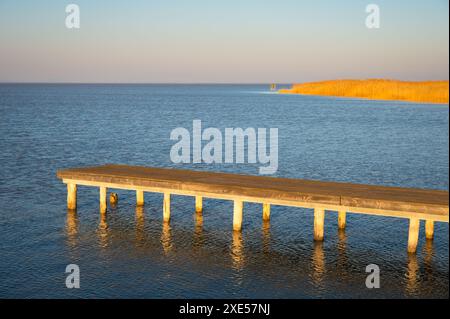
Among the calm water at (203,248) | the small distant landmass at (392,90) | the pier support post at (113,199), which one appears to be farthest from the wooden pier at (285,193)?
the small distant landmass at (392,90)

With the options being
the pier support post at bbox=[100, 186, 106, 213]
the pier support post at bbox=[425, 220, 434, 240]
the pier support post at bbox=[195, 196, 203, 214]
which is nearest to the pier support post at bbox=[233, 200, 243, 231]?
the pier support post at bbox=[195, 196, 203, 214]

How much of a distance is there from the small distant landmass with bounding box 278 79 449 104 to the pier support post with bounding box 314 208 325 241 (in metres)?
92.5

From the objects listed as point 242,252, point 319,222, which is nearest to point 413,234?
point 319,222

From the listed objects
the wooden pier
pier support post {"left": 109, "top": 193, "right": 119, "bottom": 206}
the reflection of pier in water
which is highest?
the wooden pier

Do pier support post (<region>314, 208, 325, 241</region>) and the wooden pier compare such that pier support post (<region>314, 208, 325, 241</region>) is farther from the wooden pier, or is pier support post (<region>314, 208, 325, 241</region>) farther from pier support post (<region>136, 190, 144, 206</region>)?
pier support post (<region>136, 190, 144, 206</region>)

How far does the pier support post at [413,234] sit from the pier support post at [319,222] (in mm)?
2787

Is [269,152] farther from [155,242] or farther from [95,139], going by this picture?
[155,242]

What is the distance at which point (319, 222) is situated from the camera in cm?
2136

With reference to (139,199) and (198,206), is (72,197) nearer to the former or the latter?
(139,199)

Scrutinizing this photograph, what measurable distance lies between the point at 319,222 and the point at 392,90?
121 metres

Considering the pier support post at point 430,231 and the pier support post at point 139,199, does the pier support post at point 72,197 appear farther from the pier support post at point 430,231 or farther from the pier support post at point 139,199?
the pier support post at point 430,231

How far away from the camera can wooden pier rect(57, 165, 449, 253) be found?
19219 millimetres
